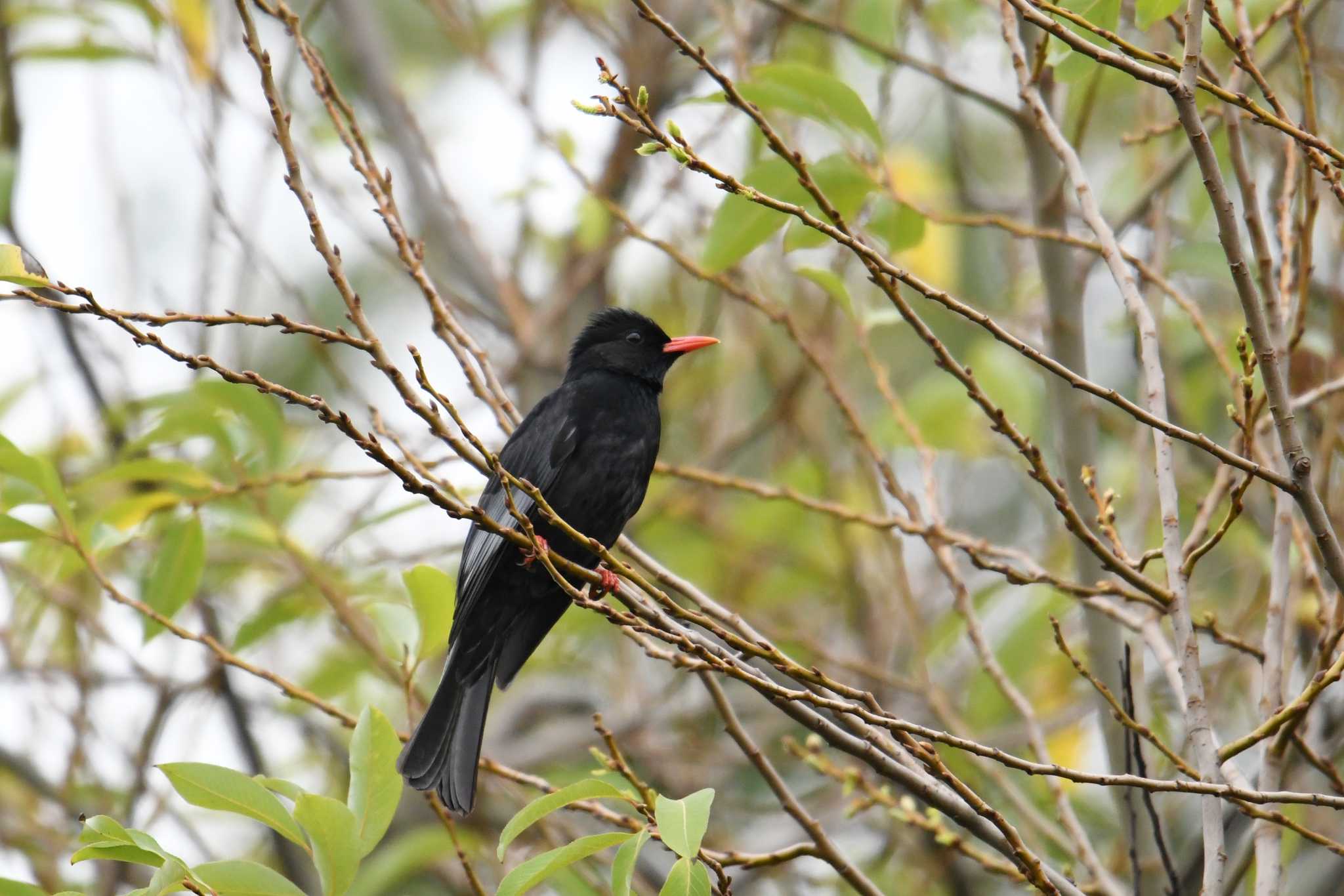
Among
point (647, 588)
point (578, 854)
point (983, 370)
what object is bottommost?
point (578, 854)

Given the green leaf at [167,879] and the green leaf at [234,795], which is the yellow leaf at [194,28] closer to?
the green leaf at [234,795]

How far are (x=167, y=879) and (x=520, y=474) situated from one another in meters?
1.92

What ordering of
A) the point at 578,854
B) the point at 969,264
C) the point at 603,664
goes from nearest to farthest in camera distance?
the point at 578,854 → the point at 603,664 → the point at 969,264

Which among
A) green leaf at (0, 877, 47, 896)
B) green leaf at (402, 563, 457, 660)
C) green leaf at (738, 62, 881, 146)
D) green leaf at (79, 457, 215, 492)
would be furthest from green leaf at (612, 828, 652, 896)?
green leaf at (79, 457, 215, 492)

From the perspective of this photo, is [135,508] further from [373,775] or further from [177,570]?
[373,775]

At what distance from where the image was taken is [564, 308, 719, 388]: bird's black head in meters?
4.25

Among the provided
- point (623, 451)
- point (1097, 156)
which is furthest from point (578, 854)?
point (1097, 156)

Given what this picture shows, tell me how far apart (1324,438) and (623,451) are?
174 cm

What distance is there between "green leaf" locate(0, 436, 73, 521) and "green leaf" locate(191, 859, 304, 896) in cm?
101

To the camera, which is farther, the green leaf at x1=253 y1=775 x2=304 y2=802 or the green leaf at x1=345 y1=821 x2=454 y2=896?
the green leaf at x1=345 y1=821 x2=454 y2=896

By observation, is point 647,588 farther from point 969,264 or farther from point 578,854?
point 969,264

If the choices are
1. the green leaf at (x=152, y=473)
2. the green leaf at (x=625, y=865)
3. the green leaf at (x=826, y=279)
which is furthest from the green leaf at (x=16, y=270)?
the green leaf at (x=826, y=279)

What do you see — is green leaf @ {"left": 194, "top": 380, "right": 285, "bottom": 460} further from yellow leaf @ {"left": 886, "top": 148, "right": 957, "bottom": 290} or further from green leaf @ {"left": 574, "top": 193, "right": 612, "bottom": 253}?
yellow leaf @ {"left": 886, "top": 148, "right": 957, "bottom": 290}

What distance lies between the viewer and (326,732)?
537 centimetres
